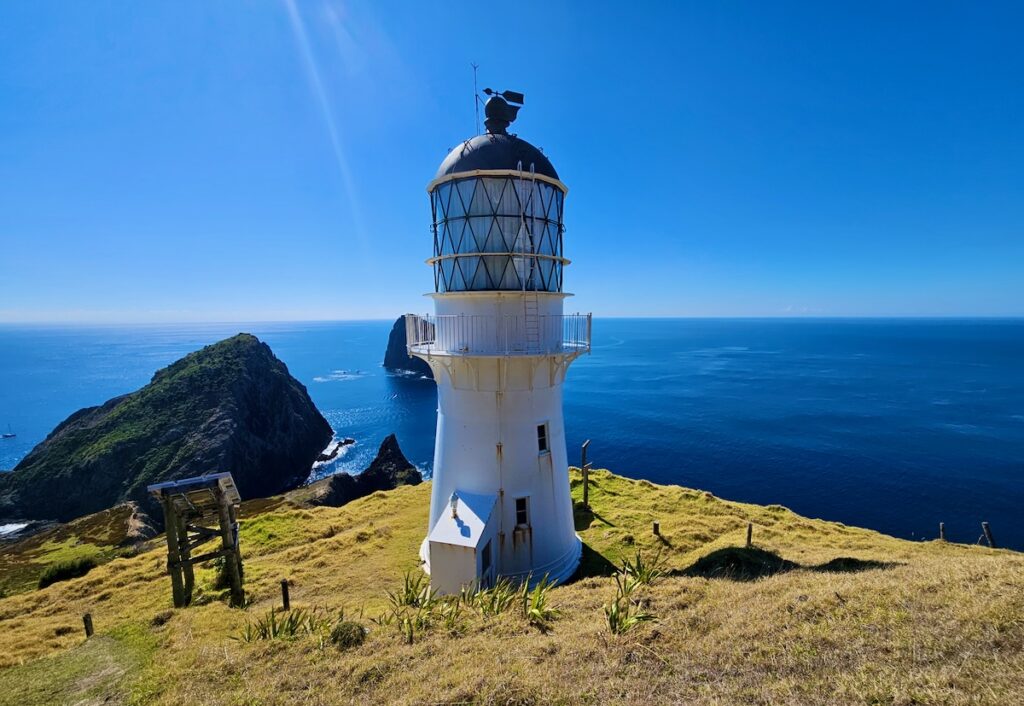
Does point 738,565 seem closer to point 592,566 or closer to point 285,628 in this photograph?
point 592,566

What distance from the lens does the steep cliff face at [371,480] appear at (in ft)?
115

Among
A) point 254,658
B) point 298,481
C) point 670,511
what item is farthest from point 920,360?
point 254,658

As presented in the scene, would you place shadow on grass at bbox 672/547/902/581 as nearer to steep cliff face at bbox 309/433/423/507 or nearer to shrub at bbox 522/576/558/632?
shrub at bbox 522/576/558/632

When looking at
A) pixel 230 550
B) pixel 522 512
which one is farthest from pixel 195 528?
pixel 522 512

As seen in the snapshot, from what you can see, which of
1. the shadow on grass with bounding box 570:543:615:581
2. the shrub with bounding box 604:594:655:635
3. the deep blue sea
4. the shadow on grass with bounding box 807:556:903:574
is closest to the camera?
the shrub with bounding box 604:594:655:635

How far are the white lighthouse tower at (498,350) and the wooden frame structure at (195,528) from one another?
568 cm

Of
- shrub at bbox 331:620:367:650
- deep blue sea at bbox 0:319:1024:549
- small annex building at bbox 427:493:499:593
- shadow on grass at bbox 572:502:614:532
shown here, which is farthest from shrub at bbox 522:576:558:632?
deep blue sea at bbox 0:319:1024:549

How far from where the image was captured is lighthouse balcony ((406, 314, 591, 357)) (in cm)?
1158

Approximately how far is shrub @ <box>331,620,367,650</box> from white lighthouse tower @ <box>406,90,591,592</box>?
3006mm

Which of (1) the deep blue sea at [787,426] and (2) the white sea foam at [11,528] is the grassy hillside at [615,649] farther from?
(2) the white sea foam at [11,528]

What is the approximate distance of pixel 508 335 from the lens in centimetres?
1156

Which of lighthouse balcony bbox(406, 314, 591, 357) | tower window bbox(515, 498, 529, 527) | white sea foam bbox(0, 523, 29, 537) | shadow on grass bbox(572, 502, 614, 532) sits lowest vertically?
white sea foam bbox(0, 523, 29, 537)

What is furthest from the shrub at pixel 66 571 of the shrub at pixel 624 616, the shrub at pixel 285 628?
the shrub at pixel 624 616

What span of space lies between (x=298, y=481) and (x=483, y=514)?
45.1 m
